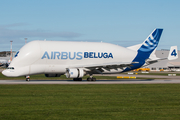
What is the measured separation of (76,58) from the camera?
4566 cm

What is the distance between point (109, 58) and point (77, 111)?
33.3 metres

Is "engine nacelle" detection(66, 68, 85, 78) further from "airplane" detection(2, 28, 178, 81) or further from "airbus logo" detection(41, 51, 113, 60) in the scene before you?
"airbus logo" detection(41, 51, 113, 60)

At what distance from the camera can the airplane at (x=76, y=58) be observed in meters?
42.9

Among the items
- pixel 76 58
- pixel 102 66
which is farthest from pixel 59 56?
pixel 102 66

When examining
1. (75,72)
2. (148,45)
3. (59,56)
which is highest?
(148,45)

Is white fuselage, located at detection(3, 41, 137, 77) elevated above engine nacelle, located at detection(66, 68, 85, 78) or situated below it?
above

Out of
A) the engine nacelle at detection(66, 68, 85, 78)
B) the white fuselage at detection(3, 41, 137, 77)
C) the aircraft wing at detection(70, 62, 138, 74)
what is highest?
the white fuselage at detection(3, 41, 137, 77)

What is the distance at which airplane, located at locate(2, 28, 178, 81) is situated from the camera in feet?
141

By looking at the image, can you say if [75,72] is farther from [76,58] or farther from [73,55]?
[73,55]

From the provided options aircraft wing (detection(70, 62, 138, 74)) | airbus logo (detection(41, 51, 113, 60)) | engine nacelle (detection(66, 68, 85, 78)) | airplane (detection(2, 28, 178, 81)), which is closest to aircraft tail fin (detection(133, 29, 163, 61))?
airplane (detection(2, 28, 178, 81))

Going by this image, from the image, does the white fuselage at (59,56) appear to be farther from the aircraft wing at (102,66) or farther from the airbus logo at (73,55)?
the aircraft wing at (102,66)

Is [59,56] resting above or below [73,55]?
below

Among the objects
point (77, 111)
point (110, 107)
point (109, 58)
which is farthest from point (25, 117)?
point (109, 58)

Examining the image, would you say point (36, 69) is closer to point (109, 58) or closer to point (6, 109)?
point (109, 58)
